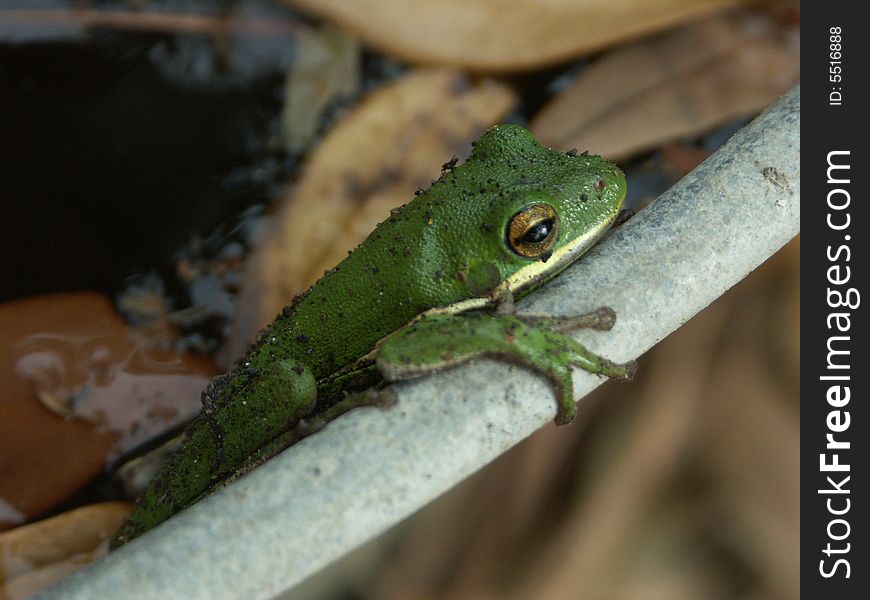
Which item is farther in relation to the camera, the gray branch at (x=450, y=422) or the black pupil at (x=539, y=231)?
the black pupil at (x=539, y=231)

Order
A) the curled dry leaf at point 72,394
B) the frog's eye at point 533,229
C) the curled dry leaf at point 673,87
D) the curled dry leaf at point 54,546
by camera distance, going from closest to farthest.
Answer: the frog's eye at point 533,229 → the curled dry leaf at point 54,546 → the curled dry leaf at point 72,394 → the curled dry leaf at point 673,87

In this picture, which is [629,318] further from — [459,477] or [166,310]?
[166,310]

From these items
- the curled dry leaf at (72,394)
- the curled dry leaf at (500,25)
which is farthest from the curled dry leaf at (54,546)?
the curled dry leaf at (500,25)

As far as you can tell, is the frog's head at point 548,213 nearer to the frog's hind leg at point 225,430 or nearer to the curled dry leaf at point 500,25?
the frog's hind leg at point 225,430

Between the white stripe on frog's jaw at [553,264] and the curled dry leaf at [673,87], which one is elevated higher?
the curled dry leaf at [673,87]

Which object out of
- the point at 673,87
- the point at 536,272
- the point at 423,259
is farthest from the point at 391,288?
the point at 673,87

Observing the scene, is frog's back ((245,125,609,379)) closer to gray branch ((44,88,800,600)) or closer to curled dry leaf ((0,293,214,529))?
gray branch ((44,88,800,600))
